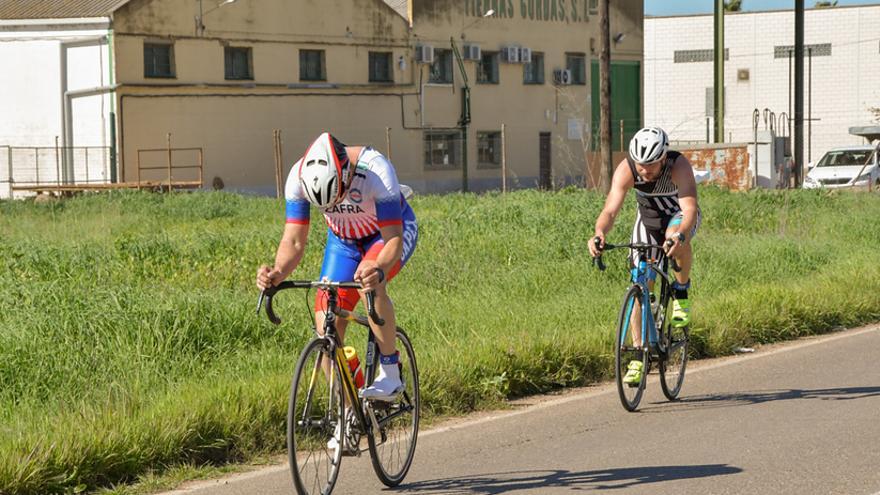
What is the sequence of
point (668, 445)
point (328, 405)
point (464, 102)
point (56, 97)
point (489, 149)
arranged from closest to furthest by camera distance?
point (328, 405)
point (668, 445)
point (56, 97)
point (464, 102)
point (489, 149)

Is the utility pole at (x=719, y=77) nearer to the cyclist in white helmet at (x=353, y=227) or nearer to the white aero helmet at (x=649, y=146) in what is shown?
the white aero helmet at (x=649, y=146)

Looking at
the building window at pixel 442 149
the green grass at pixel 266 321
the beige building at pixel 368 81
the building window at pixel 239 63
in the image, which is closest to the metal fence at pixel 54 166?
the beige building at pixel 368 81

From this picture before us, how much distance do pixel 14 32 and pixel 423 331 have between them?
3347 cm

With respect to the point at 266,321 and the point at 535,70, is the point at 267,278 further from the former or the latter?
the point at 535,70

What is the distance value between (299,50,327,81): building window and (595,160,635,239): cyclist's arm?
37.3 metres

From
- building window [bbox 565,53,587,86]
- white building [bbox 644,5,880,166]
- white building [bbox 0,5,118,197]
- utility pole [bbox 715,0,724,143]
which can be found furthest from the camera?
white building [bbox 644,5,880,166]

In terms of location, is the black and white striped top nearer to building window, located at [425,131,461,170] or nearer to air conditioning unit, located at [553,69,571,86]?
building window, located at [425,131,461,170]

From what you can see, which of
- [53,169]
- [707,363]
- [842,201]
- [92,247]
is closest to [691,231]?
[707,363]

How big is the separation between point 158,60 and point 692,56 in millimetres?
39136

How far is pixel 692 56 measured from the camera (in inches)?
2896

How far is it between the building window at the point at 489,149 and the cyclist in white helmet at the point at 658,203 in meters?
43.5

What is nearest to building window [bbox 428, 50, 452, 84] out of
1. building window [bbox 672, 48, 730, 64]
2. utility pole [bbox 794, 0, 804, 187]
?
utility pole [bbox 794, 0, 804, 187]

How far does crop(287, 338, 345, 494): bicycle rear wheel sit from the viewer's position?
6.48 m

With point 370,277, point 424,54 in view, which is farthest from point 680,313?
point 424,54
